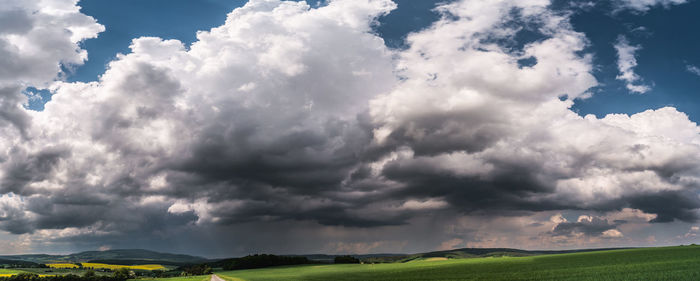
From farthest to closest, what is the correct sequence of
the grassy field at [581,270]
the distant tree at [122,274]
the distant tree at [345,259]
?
the distant tree at [345,259], the distant tree at [122,274], the grassy field at [581,270]

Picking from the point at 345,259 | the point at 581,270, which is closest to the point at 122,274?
the point at 345,259

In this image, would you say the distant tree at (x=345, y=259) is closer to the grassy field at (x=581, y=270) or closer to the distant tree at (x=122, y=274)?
the distant tree at (x=122, y=274)

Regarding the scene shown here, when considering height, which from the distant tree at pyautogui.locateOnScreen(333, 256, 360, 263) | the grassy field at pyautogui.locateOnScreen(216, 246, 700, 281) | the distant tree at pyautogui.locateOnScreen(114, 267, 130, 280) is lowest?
the distant tree at pyautogui.locateOnScreen(114, 267, 130, 280)

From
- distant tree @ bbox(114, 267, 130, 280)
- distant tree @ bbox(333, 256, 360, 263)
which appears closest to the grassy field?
distant tree @ bbox(333, 256, 360, 263)

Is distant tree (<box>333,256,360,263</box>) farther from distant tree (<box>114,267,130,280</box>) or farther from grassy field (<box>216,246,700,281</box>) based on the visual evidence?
grassy field (<box>216,246,700,281</box>)

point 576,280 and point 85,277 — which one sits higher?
point 576,280

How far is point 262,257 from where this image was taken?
196500 millimetres

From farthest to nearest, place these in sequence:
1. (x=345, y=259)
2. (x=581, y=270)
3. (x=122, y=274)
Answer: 1. (x=345, y=259)
2. (x=122, y=274)
3. (x=581, y=270)

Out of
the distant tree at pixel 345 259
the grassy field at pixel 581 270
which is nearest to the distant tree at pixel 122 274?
the distant tree at pixel 345 259

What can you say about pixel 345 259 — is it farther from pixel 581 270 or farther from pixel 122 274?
pixel 581 270

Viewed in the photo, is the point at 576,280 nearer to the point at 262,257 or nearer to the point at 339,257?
the point at 339,257

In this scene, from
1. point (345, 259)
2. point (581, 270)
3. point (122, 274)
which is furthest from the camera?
point (345, 259)

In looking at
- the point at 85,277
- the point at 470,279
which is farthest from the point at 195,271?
the point at 470,279

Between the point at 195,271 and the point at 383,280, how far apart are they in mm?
125149
